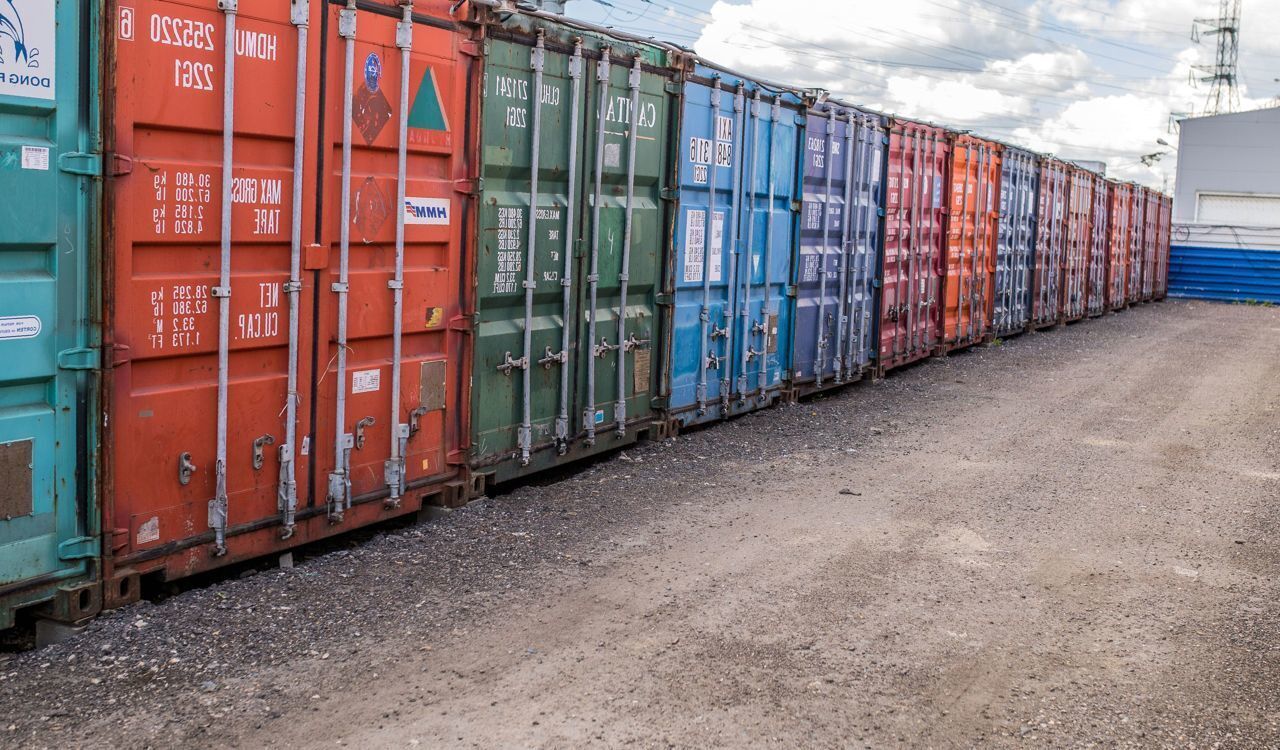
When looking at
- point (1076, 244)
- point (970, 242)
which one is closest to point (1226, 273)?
point (1076, 244)

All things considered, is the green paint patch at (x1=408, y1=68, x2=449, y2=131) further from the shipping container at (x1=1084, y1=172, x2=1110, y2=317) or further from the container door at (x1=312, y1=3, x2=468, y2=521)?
the shipping container at (x1=1084, y1=172, x2=1110, y2=317)

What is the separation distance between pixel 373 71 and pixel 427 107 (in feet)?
1.53

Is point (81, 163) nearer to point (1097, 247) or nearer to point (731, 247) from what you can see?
point (731, 247)

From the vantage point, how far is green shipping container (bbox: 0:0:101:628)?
4.74m

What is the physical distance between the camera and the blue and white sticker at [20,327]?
15.6ft

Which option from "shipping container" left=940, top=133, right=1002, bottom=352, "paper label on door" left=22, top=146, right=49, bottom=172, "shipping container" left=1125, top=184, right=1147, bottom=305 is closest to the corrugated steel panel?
"shipping container" left=1125, top=184, right=1147, bottom=305

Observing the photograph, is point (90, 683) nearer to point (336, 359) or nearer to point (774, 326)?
point (336, 359)

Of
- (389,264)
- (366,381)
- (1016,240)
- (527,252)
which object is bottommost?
(366,381)

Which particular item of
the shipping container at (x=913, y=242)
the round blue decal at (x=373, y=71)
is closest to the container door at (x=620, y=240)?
the round blue decal at (x=373, y=71)

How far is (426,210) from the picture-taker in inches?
273

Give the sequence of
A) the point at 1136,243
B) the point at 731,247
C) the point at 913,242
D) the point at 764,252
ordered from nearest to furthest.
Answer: the point at 731,247 → the point at 764,252 → the point at 913,242 → the point at 1136,243

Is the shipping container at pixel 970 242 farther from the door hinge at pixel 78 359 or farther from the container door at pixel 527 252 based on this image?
the door hinge at pixel 78 359

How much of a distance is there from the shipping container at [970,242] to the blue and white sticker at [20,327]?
1384cm

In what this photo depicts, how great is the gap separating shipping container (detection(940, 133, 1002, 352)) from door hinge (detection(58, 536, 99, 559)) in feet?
45.0
